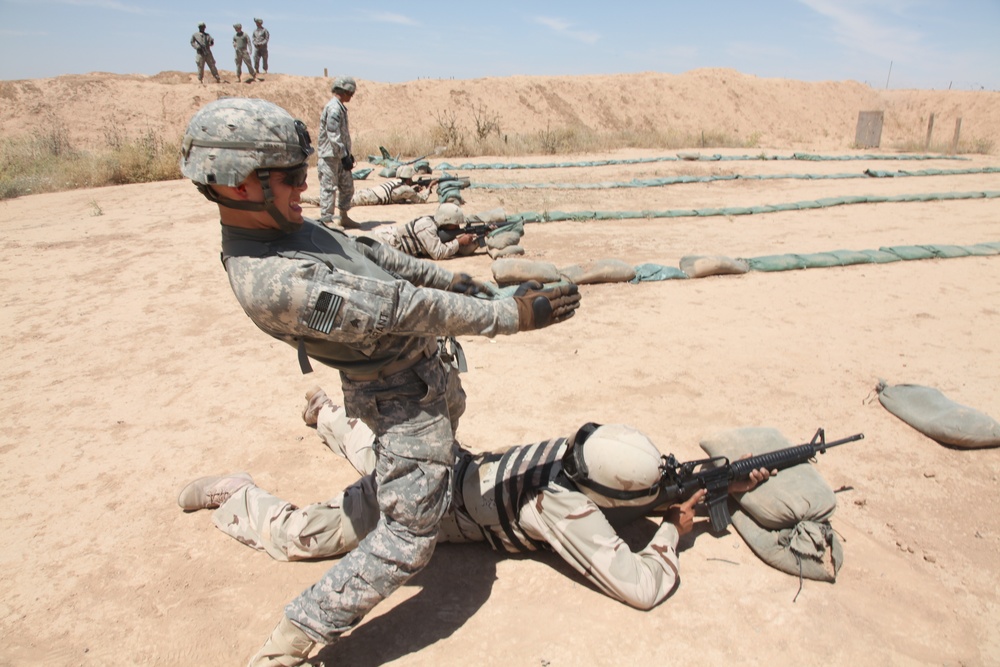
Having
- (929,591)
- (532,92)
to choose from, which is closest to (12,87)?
(532,92)

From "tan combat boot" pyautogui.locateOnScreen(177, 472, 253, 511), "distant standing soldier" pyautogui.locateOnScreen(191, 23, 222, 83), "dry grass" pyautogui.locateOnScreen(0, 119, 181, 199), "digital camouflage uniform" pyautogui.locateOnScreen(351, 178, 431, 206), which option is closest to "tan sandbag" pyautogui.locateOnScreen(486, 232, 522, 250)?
"digital camouflage uniform" pyautogui.locateOnScreen(351, 178, 431, 206)

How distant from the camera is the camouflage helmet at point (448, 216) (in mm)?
6227

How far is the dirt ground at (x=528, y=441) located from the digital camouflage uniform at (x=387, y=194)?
9.04ft

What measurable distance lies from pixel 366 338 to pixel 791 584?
5.66 feet

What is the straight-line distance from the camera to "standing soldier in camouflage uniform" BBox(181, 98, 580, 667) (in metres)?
1.65

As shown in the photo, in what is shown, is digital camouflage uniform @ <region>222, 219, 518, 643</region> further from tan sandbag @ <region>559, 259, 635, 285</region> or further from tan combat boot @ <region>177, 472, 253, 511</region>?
tan sandbag @ <region>559, 259, 635, 285</region>

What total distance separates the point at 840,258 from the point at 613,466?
4881 mm

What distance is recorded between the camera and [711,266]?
18.3 ft

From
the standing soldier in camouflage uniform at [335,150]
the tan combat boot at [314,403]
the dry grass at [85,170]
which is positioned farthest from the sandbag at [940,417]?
the dry grass at [85,170]

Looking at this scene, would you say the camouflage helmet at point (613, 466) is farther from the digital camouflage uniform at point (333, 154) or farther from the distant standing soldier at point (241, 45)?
the distant standing soldier at point (241, 45)

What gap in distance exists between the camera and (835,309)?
4855mm

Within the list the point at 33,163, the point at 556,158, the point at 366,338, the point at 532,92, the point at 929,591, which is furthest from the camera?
the point at 532,92

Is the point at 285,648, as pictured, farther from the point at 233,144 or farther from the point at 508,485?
the point at 233,144

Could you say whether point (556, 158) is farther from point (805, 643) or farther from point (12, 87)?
point (12, 87)
